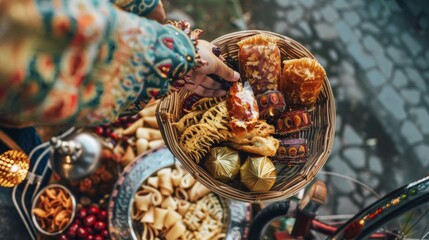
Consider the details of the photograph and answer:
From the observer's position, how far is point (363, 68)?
3.69 m

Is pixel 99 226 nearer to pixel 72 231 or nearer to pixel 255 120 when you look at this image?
pixel 72 231

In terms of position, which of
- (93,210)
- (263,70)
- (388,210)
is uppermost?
(263,70)

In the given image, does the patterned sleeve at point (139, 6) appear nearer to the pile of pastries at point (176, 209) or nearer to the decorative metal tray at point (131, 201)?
the decorative metal tray at point (131, 201)

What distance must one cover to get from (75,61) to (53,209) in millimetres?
1978

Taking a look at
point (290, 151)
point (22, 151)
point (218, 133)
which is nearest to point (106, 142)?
point (22, 151)

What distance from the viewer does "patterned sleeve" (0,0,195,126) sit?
100cm

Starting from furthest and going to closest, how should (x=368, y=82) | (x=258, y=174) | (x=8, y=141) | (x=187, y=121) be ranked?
(x=368, y=82) → (x=187, y=121) → (x=258, y=174) → (x=8, y=141)

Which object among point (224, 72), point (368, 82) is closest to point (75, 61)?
point (224, 72)

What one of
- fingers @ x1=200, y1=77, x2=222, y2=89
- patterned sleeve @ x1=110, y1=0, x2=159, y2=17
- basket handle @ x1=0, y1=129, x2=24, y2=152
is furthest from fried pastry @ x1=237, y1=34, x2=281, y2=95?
basket handle @ x1=0, y1=129, x2=24, y2=152

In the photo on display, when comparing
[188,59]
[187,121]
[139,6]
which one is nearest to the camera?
[188,59]

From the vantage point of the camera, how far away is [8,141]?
6.68 feet

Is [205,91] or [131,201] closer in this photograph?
[205,91]

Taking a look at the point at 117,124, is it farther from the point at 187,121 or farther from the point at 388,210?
the point at 388,210

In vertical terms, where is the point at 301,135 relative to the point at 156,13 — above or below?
below
